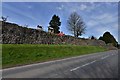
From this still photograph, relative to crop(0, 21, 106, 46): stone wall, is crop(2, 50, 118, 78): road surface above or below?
below

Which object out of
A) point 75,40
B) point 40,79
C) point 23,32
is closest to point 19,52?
point 23,32

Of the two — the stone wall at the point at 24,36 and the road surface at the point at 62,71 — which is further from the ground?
the stone wall at the point at 24,36

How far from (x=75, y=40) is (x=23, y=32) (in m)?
27.8

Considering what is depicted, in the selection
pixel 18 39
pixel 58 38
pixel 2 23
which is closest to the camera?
pixel 2 23

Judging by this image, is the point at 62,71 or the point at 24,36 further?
the point at 24,36

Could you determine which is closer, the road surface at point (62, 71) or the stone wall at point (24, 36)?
the road surface at point (62, 71)

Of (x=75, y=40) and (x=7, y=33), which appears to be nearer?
(x=7, y=33)

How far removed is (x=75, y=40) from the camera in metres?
58.9

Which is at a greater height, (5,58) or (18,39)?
(18,39)

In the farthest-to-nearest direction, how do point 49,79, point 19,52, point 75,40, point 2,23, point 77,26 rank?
point 77,26 → point 75,40 → point 2,23 → point 19,52 → point 49,79

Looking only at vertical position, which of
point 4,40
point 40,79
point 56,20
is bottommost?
point 40,79

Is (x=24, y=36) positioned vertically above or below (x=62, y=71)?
above

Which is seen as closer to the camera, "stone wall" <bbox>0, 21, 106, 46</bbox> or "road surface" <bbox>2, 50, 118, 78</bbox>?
"road surface" <bbox>2, 50, 118, 78</bbox>

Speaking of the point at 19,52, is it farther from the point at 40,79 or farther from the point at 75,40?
the point at 75,40
